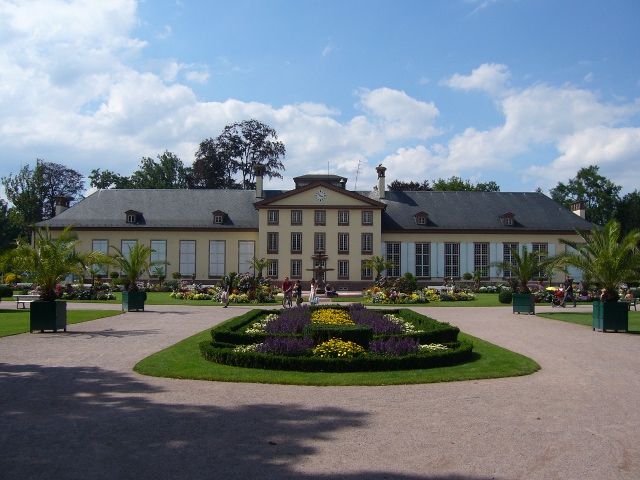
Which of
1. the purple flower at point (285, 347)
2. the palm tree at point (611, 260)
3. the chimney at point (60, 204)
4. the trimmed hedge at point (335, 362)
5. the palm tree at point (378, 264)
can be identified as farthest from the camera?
the chimney at point (60, 204)

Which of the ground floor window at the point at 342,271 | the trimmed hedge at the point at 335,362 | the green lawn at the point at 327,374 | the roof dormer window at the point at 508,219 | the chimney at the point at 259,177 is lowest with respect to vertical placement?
the green lawn at the point at 327,374

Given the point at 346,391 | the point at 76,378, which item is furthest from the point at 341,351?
the point at 76,378

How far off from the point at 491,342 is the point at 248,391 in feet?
27.6

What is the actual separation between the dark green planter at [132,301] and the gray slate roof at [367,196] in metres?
26.0

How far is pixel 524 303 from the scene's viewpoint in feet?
83.5

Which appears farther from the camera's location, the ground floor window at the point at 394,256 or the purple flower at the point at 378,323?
the ground floor window at the point at 394,256

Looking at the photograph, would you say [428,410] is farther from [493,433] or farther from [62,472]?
[62,472]

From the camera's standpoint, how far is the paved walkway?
5.88m

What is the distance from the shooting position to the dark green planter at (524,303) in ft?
83.3

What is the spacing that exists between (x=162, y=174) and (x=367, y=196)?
36947mm

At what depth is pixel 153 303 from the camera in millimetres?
31828

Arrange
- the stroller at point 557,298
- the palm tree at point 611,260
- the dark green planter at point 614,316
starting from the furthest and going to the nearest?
the stroller at point 557,298, the palm tree at point 611,260, the dark green planter at point 614,316

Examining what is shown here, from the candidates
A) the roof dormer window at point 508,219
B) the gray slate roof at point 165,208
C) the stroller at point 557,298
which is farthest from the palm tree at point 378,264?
the stroller at point 557,298

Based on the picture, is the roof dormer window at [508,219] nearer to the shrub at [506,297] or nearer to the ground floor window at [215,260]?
the shrub at [506,297]
